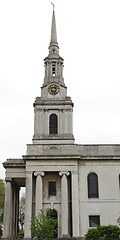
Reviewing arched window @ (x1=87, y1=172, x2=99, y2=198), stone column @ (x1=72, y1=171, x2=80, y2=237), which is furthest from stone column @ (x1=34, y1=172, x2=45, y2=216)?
arched window @ (x1=87, y1=172, x2=99, y2=198)

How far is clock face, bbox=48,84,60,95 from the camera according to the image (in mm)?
42812

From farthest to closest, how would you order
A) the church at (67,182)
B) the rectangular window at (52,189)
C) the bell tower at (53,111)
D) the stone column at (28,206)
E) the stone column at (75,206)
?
the bell tower at (53,111) < the rectangular window at (52,189) < the church at (67,182) < the stone column at (75,206) < the stone column at (28,206)

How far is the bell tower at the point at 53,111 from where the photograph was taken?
130 ft

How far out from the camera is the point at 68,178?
35875mm

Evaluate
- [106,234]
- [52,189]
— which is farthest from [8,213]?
[106,234]

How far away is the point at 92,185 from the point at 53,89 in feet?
50.7

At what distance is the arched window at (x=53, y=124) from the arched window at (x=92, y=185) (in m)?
8.22

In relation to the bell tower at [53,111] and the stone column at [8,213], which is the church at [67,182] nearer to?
the stone column at [8,213]

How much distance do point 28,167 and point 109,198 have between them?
34.1 ft

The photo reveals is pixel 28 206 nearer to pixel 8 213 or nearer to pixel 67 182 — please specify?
pixel 8 213

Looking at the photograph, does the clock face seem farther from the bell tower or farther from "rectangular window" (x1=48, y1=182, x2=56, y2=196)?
"rectangular window" (x1=48, y1=182, x2=56, y2=196)

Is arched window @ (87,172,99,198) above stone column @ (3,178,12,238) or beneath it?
above

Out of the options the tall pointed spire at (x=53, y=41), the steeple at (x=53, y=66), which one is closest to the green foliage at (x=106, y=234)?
the steeple at (x=53, y=66)

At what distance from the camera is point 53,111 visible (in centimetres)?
4150
